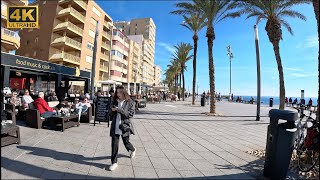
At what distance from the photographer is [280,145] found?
4.54 metres

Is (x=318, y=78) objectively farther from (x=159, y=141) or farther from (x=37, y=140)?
(x=37, y=140)

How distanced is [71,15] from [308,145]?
149ft

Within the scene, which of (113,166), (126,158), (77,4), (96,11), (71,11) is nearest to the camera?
(113,166)

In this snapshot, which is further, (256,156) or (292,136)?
(256,156)

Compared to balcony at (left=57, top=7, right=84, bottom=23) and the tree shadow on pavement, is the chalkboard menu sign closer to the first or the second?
the tree shadow on pavement

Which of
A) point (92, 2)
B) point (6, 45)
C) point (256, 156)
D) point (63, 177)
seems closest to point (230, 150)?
point (256, 156)

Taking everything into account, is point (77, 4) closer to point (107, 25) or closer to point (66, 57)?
point (66, 57)

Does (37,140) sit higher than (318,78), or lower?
lower

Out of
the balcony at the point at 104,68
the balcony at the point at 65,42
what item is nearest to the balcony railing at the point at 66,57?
the balcony at the point at 65,42

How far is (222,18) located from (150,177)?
17576 millimetres

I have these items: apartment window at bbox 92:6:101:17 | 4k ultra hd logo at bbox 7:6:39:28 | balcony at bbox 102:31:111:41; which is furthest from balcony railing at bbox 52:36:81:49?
4k ultra hd logo at bbox 7:6:39:28

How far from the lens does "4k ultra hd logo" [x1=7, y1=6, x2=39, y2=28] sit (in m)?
7.27

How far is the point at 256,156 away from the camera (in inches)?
248

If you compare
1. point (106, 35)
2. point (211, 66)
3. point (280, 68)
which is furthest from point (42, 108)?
point (106, 35)
